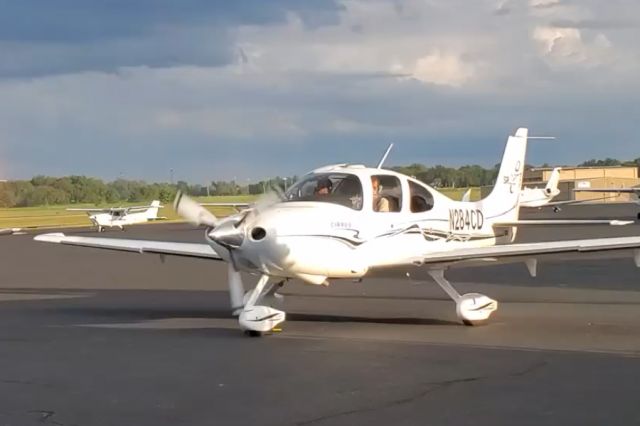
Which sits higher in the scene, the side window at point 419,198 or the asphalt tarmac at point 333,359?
the side window at point 419,198

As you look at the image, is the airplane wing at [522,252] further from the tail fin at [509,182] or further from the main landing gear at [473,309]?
the tail fin at [509,182]

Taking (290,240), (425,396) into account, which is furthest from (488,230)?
(425,396)

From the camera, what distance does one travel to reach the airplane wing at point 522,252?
1260 centimetres

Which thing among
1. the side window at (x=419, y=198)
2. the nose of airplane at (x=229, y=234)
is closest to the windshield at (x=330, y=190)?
the side window at (x=419, y=198)

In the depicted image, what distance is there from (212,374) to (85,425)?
234 cm

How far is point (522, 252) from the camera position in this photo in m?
13.0

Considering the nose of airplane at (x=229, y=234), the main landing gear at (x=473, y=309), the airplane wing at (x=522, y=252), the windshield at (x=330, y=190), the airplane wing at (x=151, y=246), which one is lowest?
the main landing gear at (x=473, y=309)

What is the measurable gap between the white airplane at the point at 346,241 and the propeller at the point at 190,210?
2 cm

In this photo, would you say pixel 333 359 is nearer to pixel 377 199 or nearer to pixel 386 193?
pixel 377 199

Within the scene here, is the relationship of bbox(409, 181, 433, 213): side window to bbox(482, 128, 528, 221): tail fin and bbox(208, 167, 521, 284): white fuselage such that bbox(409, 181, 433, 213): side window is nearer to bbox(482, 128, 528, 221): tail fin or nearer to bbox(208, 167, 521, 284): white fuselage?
bbox(208, 167, 521, 284): white fuselage

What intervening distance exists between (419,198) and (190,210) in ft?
11.2

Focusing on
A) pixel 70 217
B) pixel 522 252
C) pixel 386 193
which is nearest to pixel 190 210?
pixel 386 193

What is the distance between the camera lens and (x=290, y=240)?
1202 centimetres

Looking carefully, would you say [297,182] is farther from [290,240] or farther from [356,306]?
[356,306]
